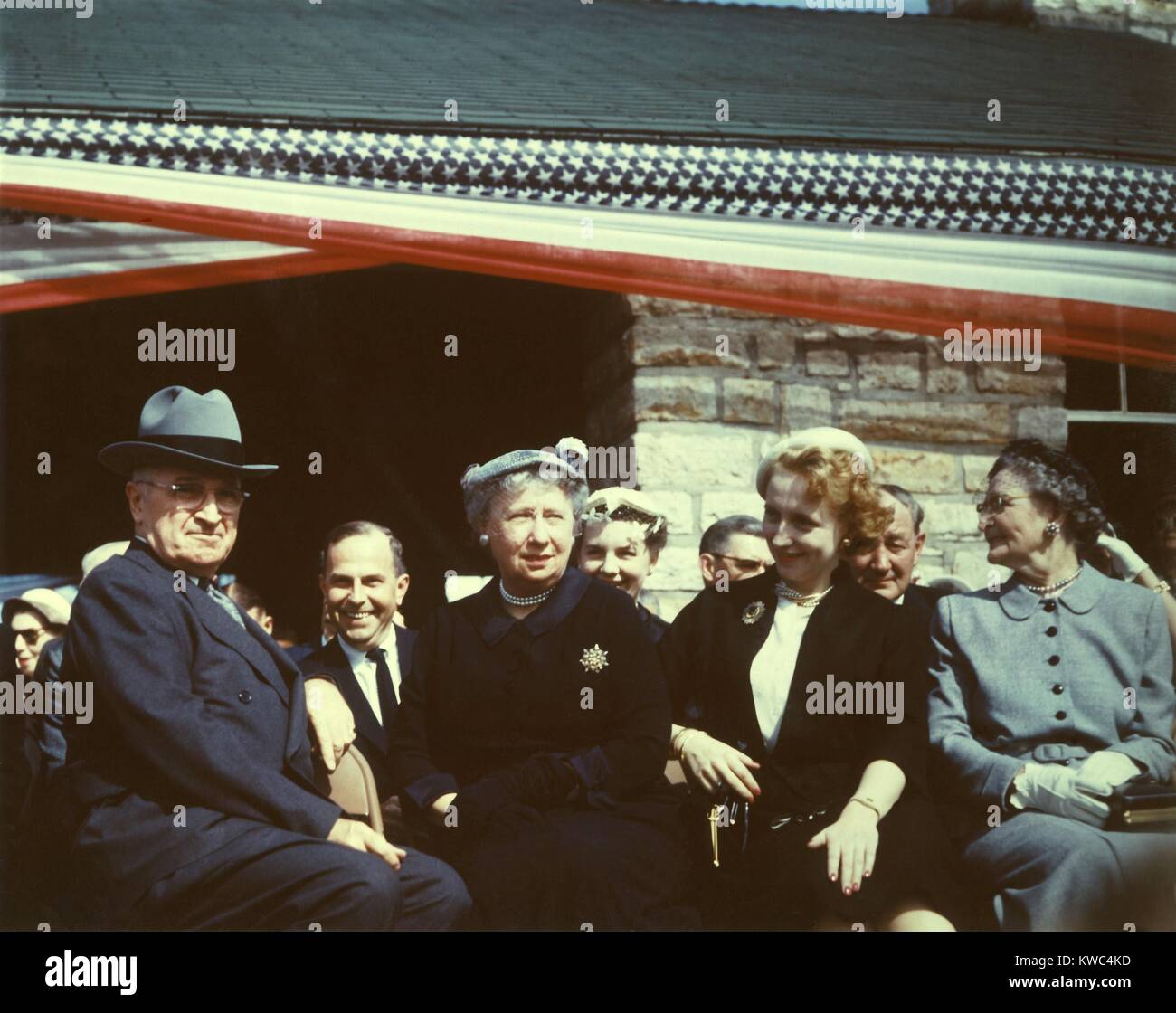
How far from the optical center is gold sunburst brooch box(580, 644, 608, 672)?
3.68 m

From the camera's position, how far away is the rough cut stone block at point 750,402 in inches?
195

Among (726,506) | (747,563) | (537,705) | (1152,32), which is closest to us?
(537,705)

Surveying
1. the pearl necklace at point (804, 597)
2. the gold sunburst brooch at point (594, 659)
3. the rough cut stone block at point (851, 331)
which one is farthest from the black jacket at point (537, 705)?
the rough cut stone block at point (851, 331)

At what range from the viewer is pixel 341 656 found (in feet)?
13.1

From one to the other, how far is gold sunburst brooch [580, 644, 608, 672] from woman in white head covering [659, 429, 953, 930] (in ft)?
0.59

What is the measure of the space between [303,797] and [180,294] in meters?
1.94

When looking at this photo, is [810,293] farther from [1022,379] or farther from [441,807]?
[441,807]

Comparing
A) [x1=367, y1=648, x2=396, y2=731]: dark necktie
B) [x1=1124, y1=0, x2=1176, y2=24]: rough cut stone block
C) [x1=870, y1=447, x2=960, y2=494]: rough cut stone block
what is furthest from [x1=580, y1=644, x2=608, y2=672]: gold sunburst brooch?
[x1=1124, y1=0, x2=1176, y2=24]: rough cut stone block

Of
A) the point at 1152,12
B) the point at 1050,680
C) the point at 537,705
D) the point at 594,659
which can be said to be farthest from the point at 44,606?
the point at 1152,12

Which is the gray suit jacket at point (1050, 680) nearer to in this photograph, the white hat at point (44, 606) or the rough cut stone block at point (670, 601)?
the rough cut stone block at point (670, 601)

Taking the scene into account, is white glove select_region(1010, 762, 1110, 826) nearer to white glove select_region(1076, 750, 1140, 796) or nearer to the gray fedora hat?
white glove select_region(1076, 750, 1140, 796)

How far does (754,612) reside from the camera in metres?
3.76

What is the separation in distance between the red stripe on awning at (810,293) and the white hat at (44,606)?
1441mm

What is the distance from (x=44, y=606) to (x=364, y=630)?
1.11m
